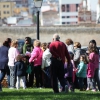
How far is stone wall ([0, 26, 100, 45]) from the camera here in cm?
7169

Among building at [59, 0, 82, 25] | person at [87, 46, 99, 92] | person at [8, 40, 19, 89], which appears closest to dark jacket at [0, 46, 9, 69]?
person at [8, 40, 19, 89]

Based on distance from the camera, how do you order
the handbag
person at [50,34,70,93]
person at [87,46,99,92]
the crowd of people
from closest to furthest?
1. person at [50,34,70,93]
2. person at [87,46,99,92]
3. the crowd of people
4. the handbag

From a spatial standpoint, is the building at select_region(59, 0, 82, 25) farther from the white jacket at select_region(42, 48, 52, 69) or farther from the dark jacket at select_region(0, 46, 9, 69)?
the white jacket at select_region(42, 48, 52, 69)

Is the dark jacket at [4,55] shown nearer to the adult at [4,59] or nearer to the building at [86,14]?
the adult at [4,59]

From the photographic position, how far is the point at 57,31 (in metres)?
73.2

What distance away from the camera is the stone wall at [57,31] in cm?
7169

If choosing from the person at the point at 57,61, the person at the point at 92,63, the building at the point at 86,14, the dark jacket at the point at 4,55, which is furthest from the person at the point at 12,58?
the building at the point at 86,14

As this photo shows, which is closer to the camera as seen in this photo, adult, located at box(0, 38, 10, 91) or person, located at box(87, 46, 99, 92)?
person, located at box(87, 46, 99, 92)

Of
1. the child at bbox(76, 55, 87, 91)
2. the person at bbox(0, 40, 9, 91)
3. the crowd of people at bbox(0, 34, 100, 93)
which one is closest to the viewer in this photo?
the crowd of people at bbox(0, 34, 100, 93)

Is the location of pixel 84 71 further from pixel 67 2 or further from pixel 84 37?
pixel 67 2

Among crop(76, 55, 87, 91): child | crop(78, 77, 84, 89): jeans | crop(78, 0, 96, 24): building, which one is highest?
crop(78, 0, 96, 24): building

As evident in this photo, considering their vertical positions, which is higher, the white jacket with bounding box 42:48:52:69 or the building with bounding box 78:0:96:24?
the building with bounding box 78:0:96:24

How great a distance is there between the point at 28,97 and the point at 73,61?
17.3 feet

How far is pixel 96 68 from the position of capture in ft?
73.6
